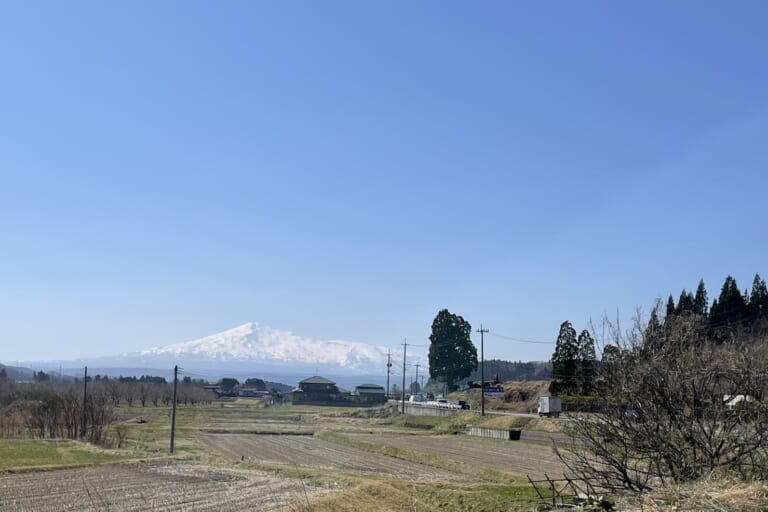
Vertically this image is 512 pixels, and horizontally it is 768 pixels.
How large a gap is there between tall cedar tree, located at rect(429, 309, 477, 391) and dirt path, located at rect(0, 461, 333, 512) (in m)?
69.6

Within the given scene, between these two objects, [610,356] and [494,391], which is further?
[494,391]

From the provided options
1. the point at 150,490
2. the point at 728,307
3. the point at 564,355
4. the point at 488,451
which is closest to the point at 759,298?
the point at 728,307

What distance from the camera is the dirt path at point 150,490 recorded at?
22609 mm

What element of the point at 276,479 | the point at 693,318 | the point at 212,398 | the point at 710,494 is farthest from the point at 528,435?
the point at 212,398

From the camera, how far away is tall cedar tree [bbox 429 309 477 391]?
101 meters

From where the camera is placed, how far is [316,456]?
4553cm

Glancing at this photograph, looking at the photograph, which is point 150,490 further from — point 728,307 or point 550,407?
point 728,307

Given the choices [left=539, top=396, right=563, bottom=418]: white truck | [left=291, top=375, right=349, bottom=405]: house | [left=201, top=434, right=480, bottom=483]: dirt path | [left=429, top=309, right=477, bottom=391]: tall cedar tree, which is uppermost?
[left=429, top=309, right=477, bottom=391]: tall cedar tree

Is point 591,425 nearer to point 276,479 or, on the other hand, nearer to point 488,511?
point 488,511

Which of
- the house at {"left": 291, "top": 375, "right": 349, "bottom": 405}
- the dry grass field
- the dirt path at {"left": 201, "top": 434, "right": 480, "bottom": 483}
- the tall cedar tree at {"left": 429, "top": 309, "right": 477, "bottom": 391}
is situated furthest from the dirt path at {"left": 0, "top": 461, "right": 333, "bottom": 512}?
the house at {"left": 291, "top": 375, "right": 349, "bottom": 405}

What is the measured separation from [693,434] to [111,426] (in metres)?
66.9

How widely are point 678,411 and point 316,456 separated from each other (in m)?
36.1

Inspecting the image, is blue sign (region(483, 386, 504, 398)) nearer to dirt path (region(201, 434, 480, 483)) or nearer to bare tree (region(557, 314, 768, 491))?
dirt path (region(201, 434, 480, 483))

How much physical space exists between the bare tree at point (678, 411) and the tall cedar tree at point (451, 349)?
88.4 m
